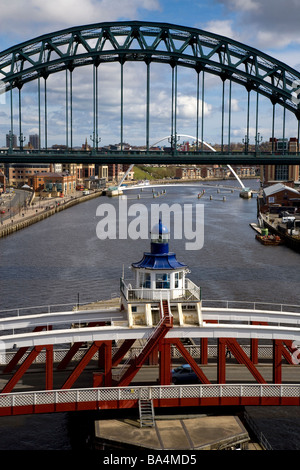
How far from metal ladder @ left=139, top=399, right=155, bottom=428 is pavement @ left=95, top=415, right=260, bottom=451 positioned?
140 millimetres

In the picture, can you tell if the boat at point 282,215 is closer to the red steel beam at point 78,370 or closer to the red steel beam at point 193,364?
the red steel beam at point 193,364

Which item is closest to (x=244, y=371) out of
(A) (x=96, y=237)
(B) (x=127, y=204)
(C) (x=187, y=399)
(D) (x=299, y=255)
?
(C) (x=187, y=399)

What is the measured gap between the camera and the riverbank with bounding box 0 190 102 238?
8714 centimetres

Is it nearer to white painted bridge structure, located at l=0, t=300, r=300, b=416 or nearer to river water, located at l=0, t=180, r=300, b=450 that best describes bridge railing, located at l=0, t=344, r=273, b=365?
river water, located at l=0, t=180, r=300, b=450

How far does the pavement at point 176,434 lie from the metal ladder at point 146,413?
140 millimetres

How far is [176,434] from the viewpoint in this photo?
18.1 meters

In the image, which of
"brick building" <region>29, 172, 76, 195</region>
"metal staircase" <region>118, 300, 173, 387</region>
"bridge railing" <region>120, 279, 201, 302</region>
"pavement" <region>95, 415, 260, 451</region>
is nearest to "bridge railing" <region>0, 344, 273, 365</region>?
"bridge railing" <region>120, 279, 201, 302</region>

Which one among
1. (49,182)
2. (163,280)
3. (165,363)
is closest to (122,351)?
(165,363)

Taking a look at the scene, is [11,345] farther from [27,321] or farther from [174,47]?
[174,47]

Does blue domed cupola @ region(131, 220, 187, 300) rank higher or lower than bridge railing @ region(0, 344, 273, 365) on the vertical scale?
higher

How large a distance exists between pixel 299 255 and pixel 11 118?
1272 inches

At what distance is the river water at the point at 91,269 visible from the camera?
2295 cm

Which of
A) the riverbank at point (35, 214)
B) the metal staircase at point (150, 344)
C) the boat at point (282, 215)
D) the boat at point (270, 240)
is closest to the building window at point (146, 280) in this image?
the metal staircase at point (150, 344)
